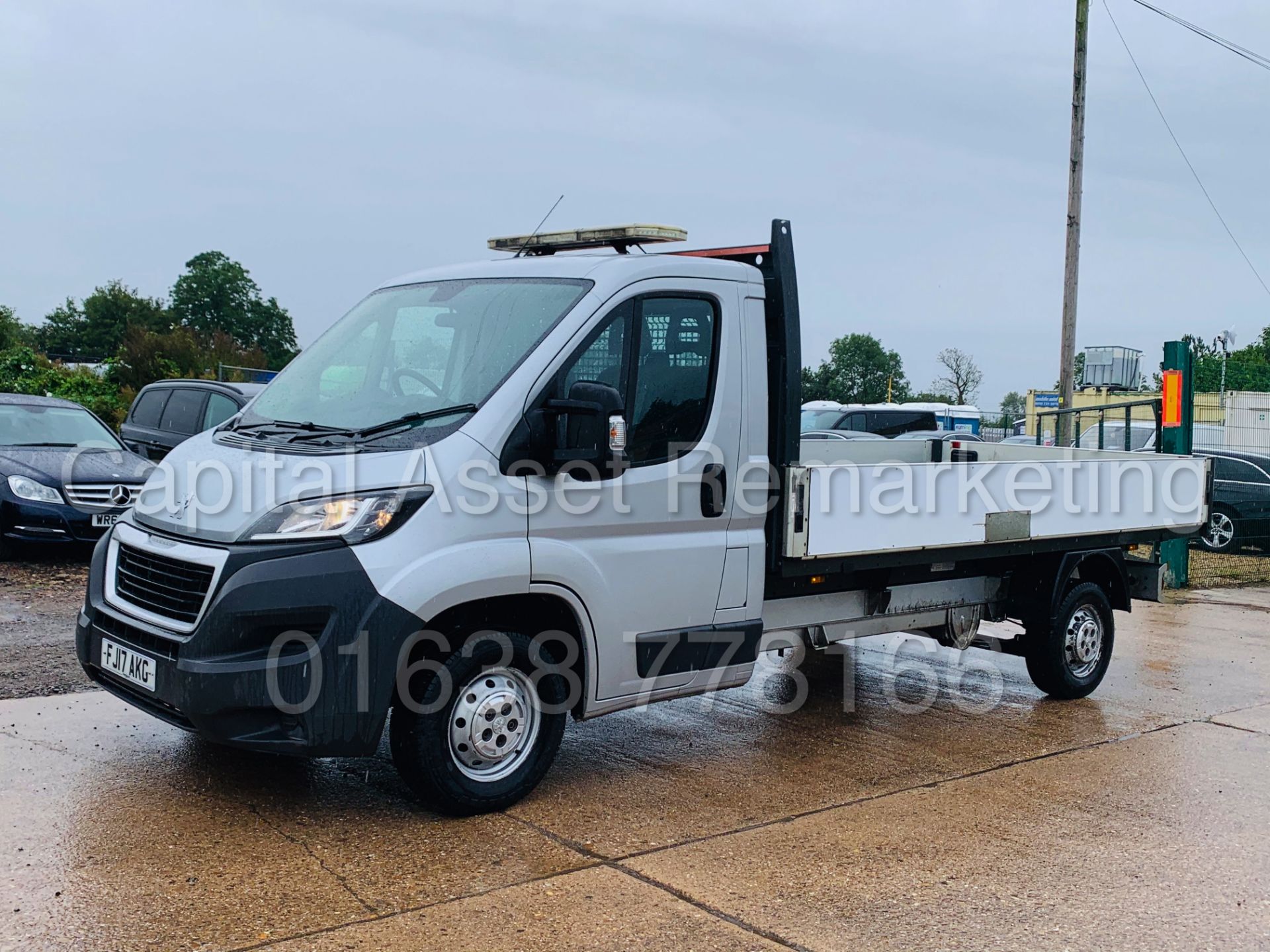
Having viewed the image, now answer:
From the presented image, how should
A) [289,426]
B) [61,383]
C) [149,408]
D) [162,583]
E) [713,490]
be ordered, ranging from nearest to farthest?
[162,583], [289,426], [713,490], [149,408], [61,383]

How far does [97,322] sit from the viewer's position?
90.8 m

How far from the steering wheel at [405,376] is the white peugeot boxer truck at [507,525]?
1cm

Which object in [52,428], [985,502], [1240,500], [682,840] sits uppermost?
[52,428]

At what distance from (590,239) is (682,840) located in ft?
9.42

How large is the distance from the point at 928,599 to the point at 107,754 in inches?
170

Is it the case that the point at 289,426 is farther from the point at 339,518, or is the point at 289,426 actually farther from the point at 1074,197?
the point at 1074,197

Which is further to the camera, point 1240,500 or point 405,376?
point 1240,500

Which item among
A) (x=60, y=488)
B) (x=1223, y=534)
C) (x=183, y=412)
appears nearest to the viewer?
(x=60, y=488)

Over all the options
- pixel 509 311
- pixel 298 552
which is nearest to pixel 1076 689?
pixel 509 311

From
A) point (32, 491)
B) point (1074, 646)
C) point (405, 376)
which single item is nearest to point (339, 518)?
point (405, 376)

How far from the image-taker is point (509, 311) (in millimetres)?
5445

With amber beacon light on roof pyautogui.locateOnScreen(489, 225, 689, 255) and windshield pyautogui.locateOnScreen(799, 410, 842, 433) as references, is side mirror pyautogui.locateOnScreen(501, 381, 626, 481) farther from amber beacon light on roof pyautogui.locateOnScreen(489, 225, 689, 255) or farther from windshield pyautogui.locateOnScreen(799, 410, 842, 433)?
windshield pyautogui.locateOnScreen(799, 410, 842, 433)

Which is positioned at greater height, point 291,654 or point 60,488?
point 60,488

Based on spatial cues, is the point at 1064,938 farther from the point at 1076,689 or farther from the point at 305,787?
the point at 1076,689
